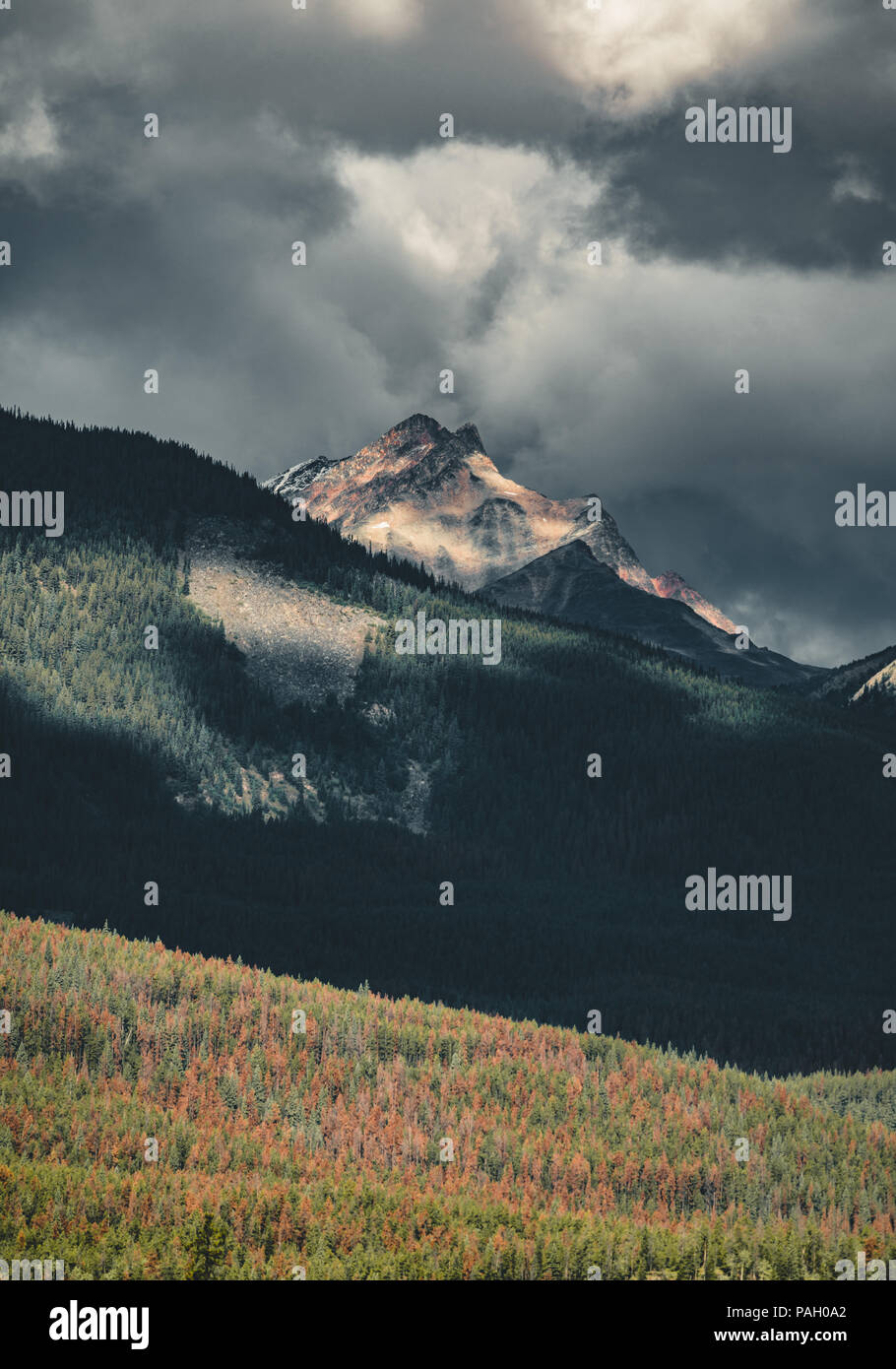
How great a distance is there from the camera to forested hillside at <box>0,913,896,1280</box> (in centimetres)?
2753

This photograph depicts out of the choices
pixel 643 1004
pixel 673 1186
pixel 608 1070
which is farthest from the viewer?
pixel 643 1004

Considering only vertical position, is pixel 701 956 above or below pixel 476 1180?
above

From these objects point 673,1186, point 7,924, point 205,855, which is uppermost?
point 205,855

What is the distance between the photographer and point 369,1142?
38.0 m

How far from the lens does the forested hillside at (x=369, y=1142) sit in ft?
90.3

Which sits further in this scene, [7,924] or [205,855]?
[205,855]

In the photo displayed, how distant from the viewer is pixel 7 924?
48.9 metres
